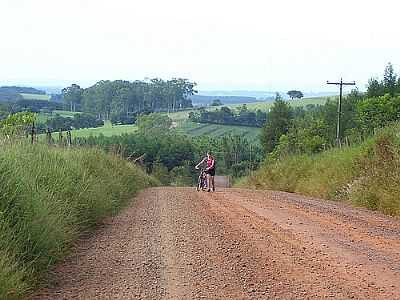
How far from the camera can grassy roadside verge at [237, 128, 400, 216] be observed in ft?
60.0

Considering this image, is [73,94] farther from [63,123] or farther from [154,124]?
[63,123]

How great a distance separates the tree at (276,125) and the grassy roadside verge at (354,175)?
2010 inches

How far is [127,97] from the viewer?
113 meters

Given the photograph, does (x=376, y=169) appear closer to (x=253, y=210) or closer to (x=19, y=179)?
(x=253, y=210)

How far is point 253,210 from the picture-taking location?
56.5 feet

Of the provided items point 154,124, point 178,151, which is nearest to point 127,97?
point 154,124

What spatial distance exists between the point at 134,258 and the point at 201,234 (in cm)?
266

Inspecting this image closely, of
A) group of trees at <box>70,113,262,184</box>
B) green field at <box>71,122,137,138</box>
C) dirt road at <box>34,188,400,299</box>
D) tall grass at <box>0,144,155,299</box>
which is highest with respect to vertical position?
tall grass at <box>0,144,155,299</box>

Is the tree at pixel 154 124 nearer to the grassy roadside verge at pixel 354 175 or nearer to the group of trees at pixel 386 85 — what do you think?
the group of trees at pixel 386 85

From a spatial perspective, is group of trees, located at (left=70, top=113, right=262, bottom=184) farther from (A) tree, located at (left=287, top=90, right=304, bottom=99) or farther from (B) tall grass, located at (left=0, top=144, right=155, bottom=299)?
(A) tree, located at (left=287, top=90, right=304, bottom=99)

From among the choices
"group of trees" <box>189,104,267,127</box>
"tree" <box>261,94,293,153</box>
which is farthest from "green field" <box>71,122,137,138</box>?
"group of trees" <box>189,104,267,127</box>

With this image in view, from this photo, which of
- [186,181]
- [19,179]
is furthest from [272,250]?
[186,181]

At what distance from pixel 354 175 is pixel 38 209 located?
15.7m

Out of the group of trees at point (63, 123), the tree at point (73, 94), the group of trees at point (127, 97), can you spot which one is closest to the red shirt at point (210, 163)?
the group of trees at point (63, 123)
